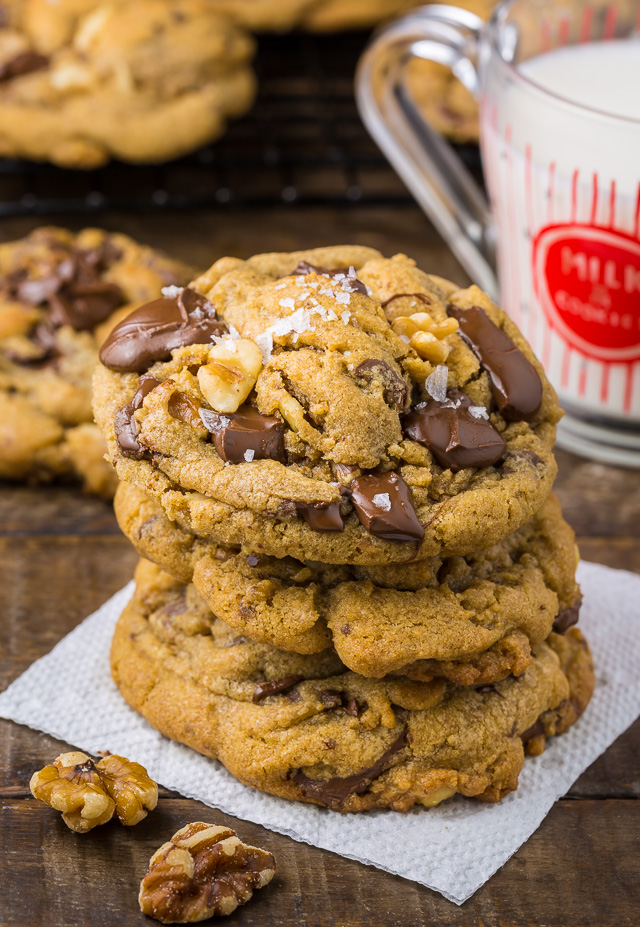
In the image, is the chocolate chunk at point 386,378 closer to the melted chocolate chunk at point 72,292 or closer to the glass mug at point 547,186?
the glass mug at point 547,186

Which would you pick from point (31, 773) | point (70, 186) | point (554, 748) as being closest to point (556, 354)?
point (554, 748)

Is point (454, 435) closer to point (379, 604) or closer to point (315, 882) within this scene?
point (379, 604)

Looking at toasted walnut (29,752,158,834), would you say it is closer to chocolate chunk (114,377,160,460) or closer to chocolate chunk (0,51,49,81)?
chocolate chunk (114,377,160,460)

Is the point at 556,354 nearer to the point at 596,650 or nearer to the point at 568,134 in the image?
the point at 568,134

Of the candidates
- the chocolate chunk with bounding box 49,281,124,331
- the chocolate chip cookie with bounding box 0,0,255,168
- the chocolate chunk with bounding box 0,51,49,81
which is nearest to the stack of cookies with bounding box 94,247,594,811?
the chocolate chunk with bounding box 49,281,124,331

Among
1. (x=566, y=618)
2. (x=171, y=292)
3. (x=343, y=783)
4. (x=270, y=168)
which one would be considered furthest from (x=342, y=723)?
(x=270, y=168)
